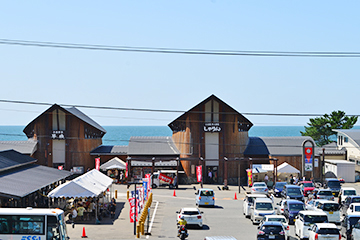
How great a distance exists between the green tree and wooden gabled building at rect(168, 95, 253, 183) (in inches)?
1515

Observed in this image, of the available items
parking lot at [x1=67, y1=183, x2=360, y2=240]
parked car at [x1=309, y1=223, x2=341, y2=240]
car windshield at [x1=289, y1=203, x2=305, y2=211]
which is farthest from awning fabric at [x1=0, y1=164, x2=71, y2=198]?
car windshield at [x1=289, y1=203, x2=305, y2=211]

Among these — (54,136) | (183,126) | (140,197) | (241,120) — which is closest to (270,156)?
(241,120)

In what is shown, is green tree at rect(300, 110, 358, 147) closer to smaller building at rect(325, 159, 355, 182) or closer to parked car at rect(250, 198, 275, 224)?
smaller building at rect(325, 159, 355, 182)

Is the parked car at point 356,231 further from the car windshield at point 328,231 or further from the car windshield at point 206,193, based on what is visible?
the car windshield at point 206,193

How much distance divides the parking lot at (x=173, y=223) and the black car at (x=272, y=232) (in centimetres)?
270

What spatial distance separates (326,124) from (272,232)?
72.1m

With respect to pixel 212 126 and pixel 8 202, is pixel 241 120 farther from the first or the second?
pixel 8 202

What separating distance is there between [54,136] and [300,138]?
30.7 m

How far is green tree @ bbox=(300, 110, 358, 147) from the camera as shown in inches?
3457

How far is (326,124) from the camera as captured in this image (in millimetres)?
91688

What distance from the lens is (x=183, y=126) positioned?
188 ft

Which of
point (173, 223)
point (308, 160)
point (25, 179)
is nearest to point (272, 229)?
point (173, 223)

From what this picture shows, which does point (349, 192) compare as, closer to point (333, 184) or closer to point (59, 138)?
point (333, 184)

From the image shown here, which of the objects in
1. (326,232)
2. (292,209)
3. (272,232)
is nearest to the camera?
(326,232)
